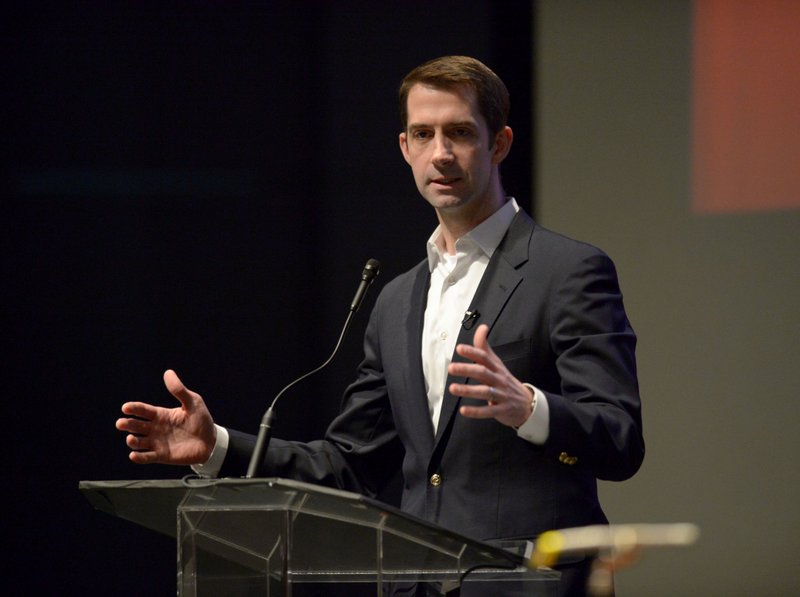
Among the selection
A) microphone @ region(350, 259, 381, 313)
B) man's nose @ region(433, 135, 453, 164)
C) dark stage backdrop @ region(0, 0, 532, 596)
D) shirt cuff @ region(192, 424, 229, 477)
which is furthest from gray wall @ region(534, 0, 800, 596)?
shirt cuff @ region(192, 424, 229, 477)

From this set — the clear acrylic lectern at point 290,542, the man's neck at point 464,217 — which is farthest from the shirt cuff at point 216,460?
the man's neck at point 464,217

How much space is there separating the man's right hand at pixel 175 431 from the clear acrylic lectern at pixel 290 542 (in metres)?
0.21

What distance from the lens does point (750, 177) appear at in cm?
330

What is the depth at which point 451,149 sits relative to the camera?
239 cm

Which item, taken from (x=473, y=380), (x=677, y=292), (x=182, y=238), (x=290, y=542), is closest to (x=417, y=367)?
(x=473, y=380)

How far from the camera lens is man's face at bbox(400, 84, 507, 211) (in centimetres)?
238

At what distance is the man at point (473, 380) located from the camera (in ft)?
6.80

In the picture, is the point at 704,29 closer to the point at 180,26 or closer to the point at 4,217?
the point at 180,26

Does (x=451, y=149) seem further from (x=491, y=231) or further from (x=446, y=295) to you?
(x=446, y=295)

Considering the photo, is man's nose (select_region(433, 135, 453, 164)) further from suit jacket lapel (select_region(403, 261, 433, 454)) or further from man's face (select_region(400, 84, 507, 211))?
suit jacket lapel (select_region(403, 261, 433, 454))

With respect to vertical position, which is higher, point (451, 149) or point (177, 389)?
point (451, 149)

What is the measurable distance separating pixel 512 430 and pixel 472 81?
732mm

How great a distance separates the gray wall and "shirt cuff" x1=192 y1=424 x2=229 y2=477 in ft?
4.98

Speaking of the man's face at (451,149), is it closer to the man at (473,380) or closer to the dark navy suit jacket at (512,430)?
the man at (473,380)
